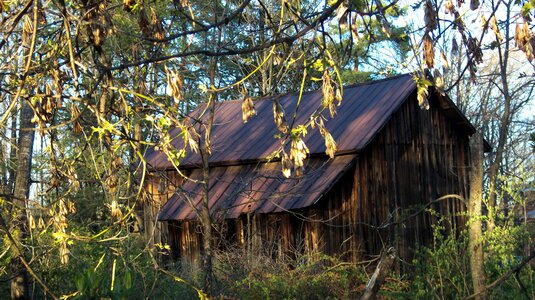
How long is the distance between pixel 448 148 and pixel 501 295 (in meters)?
10.2

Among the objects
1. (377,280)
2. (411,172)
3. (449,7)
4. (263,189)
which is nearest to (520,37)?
(449,7)

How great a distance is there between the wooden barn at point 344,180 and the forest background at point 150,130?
5.09ft

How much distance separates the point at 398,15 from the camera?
6059 mm

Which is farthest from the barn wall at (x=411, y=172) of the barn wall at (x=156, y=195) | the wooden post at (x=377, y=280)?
the wooden post at (x=377, y=280)

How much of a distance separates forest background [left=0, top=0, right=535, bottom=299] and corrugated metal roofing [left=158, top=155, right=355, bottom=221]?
1.37 m

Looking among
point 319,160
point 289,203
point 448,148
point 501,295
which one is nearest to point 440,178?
point 448,148

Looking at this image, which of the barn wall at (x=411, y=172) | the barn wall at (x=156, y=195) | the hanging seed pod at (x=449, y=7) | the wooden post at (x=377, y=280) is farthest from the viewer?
the barn wall at (x=411, y=172)

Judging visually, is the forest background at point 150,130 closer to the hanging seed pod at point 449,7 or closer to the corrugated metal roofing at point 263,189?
the hanging seed pod at point 449,7

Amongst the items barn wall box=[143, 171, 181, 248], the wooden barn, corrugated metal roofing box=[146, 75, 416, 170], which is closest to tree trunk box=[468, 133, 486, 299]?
barn wall box=[143, 171, 181, 248]

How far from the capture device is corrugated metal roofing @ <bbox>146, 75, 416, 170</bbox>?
1883 centimetres

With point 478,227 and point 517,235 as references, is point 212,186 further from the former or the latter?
point 478,227

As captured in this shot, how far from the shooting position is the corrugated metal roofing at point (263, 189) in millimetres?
16938

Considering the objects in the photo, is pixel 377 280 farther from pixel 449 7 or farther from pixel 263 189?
pixel 263 189

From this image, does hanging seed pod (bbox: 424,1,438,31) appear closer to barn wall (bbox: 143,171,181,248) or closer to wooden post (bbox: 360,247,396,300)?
wooden post (bbox: 360,247,396,300)
